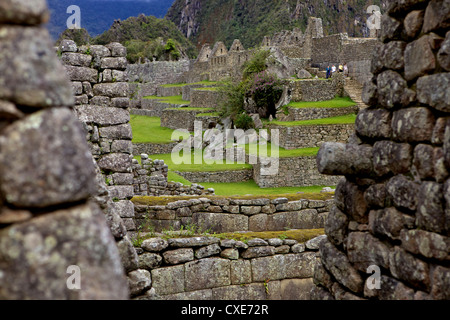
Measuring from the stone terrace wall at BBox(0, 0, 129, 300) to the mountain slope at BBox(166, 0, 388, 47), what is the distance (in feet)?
A: 392

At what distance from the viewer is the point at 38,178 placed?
1.87 metres

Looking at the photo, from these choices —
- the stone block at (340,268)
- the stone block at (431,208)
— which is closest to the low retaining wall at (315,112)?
the stone block at (340,268)

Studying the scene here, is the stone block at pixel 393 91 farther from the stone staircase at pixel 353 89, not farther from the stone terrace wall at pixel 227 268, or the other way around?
the stone staircase at pixel 353 89

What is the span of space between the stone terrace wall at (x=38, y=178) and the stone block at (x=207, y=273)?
399 cm

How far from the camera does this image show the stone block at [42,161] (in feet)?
6.07

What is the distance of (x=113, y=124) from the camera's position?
Answer: 23.6 feet

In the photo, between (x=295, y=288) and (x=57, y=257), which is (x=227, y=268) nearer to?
(x=295, y=288)

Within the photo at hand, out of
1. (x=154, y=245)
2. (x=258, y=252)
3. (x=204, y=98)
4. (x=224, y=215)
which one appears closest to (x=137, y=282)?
(x=154, y=245)

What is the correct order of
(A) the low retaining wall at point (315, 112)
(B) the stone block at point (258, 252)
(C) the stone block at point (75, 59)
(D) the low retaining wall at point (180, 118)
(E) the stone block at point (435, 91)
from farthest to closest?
(D) the low retaining wall at point (180, 118)
(A) the low retaining wall at point (315, 112)
(C) the stone block at point (75, 59)
(B) the stone block at point (258, 252)
(E) the stone block at point (435, 91)

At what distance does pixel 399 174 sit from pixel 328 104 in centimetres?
2419

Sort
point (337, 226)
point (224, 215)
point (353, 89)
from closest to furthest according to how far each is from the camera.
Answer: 1. point (337, 226)
2. point (224, 215)
3. point (353, 89)

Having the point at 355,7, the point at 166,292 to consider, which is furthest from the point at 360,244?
the point at 355,7

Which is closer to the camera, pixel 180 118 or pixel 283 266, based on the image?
pixel 283 266

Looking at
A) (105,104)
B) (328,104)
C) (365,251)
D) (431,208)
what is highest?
(328,104)
